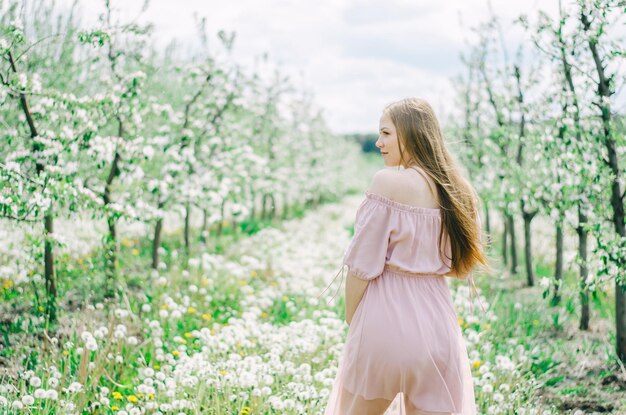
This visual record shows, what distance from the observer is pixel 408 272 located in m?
2.98

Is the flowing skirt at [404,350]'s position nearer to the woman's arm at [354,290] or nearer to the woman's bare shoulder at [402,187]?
the woman's arm at [354,290]

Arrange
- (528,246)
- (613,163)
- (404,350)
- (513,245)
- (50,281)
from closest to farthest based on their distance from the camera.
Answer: (404,350) < (613,163) < (50,281) < (528,246) < (513,245)

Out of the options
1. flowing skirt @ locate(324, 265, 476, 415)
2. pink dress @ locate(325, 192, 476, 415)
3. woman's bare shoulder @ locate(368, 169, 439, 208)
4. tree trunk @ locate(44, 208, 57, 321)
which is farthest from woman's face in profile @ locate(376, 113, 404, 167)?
tree trunk @ locate(44, 208, 57, 321)

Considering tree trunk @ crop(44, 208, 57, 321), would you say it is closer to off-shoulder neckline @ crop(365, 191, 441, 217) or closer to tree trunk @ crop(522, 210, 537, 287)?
off-shoulder neckline @ crop(365, 191, 441, 217)

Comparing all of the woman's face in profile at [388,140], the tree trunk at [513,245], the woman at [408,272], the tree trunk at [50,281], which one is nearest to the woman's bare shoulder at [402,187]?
the woman at [408,272]

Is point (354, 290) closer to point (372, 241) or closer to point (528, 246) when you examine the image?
point (372, 241)

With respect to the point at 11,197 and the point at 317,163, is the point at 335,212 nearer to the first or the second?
the point at 317,163

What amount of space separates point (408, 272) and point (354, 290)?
268 millimetres

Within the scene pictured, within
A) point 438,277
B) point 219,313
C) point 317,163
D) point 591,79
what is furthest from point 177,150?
point 317,163

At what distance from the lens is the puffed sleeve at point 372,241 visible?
291 centimetres

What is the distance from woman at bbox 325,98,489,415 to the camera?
2893 millimetres

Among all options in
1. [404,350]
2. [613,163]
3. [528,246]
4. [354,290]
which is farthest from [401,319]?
[528,246]

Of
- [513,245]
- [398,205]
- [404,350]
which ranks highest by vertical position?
[398,205]

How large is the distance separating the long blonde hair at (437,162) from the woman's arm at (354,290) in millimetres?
437
